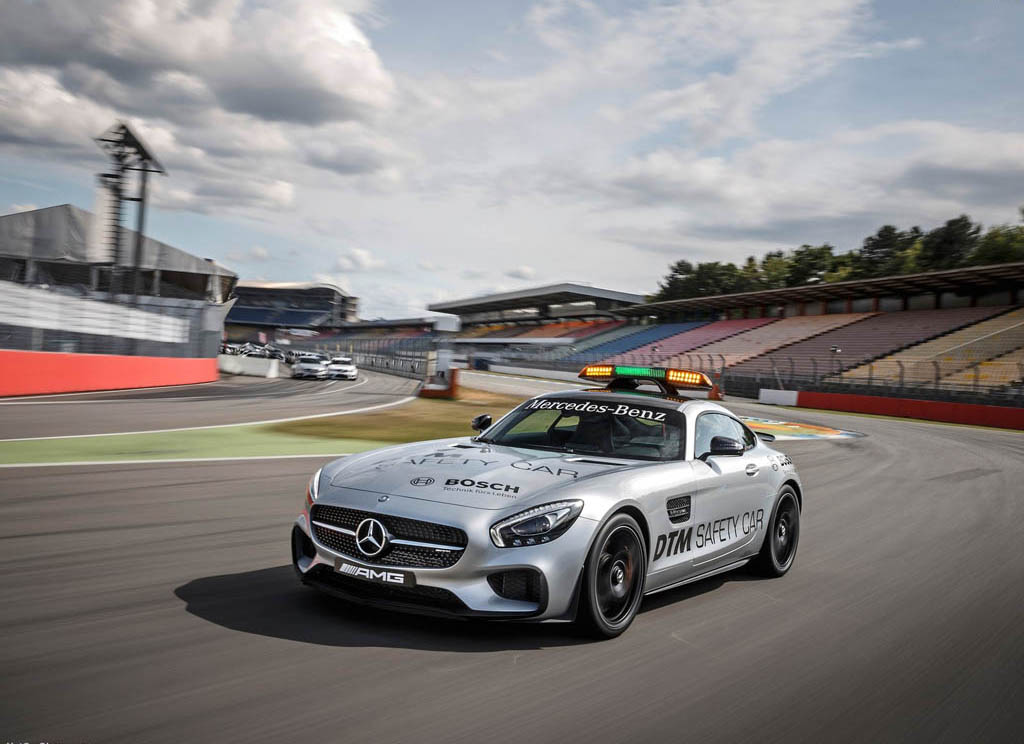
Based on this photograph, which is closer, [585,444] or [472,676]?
[472,676]

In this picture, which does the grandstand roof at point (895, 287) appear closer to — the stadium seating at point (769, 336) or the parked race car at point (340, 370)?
the stadium seating at point (769, 336)

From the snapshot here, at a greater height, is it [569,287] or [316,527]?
[569,287]

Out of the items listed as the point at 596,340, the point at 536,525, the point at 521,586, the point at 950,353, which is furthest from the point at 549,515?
the point at 596,340

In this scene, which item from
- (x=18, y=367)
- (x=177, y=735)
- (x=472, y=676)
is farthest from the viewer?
(x=18, y=367)

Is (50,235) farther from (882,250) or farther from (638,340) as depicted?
(882,250)

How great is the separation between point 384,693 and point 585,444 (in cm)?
244

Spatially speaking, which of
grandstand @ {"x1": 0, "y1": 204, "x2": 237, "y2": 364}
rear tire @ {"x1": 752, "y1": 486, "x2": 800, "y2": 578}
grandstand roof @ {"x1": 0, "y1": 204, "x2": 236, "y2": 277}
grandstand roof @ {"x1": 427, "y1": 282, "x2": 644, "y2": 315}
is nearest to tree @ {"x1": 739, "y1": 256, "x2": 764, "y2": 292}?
grandstand roof @ {"x1": 427, "y1": 282, "x2": 644, "y2": 315}

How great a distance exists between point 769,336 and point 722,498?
49.9m

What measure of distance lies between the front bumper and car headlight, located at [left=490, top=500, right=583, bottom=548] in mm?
31

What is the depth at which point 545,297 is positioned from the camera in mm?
92562

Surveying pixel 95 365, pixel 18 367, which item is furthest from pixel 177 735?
pixel 95 365

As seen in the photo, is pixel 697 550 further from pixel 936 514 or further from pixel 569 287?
pixel 569 287

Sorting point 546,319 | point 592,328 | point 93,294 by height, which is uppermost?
point 546,319

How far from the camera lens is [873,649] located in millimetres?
4680
